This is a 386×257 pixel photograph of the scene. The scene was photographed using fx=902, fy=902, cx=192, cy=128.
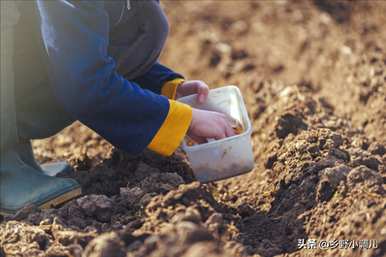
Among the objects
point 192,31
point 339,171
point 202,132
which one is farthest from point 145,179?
point 192,31

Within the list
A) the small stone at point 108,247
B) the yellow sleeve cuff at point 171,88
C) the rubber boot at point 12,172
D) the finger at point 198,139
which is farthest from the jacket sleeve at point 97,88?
the small stone at point 108,247

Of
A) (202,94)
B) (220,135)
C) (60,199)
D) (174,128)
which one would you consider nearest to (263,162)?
(202,94)

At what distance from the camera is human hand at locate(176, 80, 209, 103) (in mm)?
3156

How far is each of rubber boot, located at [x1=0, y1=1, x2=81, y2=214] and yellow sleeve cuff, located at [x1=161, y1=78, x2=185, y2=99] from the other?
1.61 feet

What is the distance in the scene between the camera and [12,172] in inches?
122

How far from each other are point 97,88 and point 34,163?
0.68 m

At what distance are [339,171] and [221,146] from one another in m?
0.41

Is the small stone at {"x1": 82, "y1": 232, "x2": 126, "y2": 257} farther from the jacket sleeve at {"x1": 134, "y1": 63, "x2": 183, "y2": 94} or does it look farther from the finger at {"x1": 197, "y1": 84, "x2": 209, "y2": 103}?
the jacket sleeve at {"x1": 134, "y1": 63, "x2": 183, "y2": 94}

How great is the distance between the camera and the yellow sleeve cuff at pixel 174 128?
2799 mm

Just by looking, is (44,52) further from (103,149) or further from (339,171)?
(339,171)

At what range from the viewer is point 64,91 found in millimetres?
2740

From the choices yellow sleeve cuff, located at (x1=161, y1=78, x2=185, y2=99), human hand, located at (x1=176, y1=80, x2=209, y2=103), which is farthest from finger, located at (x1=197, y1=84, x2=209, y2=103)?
yellow sleeve cuff, located at (x1=161, y1=78, x2=185, y2=99)

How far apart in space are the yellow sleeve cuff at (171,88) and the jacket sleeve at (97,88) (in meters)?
0.45

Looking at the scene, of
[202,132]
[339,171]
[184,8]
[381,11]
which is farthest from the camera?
[184,8]
